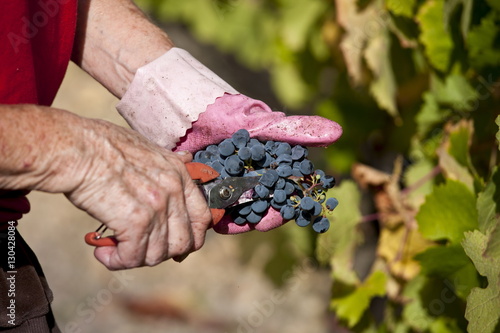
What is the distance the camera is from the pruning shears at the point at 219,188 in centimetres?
124

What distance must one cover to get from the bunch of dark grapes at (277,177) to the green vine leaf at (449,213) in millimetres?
401

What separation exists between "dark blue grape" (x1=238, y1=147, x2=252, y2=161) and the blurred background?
0.51 metres

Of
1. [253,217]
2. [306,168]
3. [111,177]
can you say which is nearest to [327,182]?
[306,168]

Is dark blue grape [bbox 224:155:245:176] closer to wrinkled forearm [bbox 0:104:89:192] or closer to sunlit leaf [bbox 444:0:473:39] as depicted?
wrinkled forearm [bbox 0:104:89:192]

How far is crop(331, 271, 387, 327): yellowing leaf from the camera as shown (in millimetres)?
1915

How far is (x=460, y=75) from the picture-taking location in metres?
1.82

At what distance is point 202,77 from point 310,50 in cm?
137

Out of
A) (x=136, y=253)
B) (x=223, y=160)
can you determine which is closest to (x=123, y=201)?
(x=136, y=253)

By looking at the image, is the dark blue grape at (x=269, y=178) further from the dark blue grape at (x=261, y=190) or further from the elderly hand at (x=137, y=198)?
the elderly hand at (x=137, y=198)

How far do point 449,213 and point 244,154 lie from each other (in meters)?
0.59

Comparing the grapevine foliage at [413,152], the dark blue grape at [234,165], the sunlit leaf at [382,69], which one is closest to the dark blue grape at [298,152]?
the dark blue grape at [234,165]

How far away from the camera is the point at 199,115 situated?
1.39 metres

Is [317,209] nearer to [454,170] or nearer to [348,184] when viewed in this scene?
[454,170]

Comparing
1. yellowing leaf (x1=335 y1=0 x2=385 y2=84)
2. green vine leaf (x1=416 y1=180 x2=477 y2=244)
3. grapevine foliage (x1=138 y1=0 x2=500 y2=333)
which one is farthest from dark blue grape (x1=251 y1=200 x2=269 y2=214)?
yellowing leaf (x1=335 y1=0 x2=385 y2=84)
